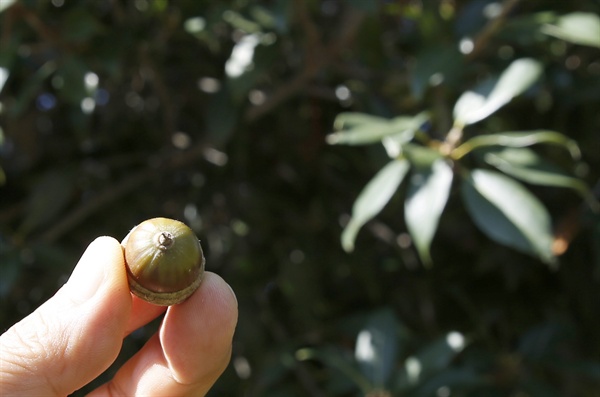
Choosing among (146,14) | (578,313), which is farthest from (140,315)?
(578,313)

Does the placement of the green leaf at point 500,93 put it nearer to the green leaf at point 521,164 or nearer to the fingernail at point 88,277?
the green leaf at point 521,164

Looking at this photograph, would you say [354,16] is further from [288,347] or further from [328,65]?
[288,347]

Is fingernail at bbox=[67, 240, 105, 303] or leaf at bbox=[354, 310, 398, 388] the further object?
leaf at bbox=[354, 310, 398, 388]

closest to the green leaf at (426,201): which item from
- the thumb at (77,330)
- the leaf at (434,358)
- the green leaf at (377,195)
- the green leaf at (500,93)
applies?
the green leaf at (377,195)

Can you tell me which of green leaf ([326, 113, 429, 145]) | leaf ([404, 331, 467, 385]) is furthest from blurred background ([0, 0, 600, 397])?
green leaf ([326, 113, 429, 145])

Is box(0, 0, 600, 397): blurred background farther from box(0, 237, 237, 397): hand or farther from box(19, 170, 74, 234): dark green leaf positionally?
box(0, 237, 237, 397): hand
